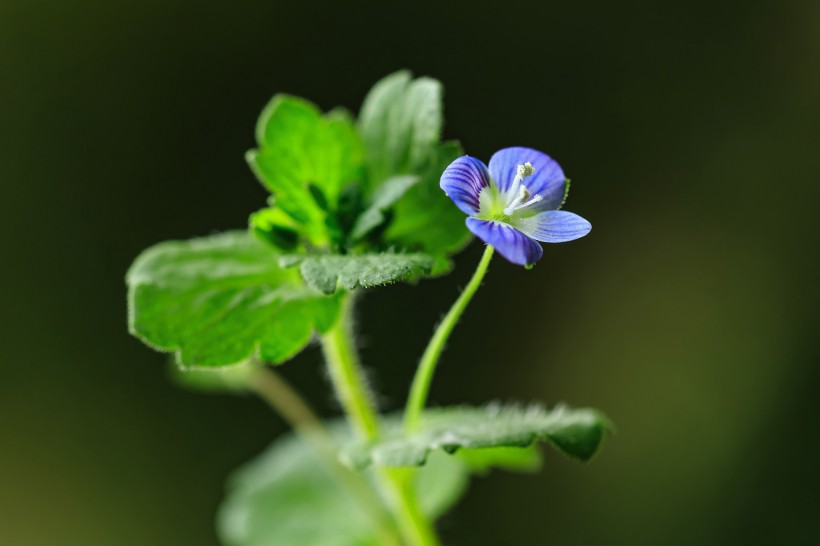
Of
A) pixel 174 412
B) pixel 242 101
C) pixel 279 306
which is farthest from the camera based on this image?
pixel 174 412

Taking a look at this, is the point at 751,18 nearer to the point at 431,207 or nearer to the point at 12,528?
the point at 431,207

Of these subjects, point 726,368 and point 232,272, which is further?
point 726,368

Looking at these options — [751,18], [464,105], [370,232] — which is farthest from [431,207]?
[751,18]

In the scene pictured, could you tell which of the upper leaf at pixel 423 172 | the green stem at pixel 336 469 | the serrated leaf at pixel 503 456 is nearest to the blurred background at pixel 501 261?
the green stem at pixel 336 469

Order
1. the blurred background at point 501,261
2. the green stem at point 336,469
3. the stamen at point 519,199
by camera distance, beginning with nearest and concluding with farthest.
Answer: the stamen at point 519,199 → the green stem at point 336,469 → the blurred background at point 501,261

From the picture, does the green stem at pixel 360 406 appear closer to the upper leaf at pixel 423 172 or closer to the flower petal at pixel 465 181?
the upper leaf at pixel 423 172

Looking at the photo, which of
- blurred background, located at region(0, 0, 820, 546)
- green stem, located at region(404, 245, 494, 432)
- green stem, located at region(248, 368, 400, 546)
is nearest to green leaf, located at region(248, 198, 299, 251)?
green stem, located at region(404, 245, 494, 432)
